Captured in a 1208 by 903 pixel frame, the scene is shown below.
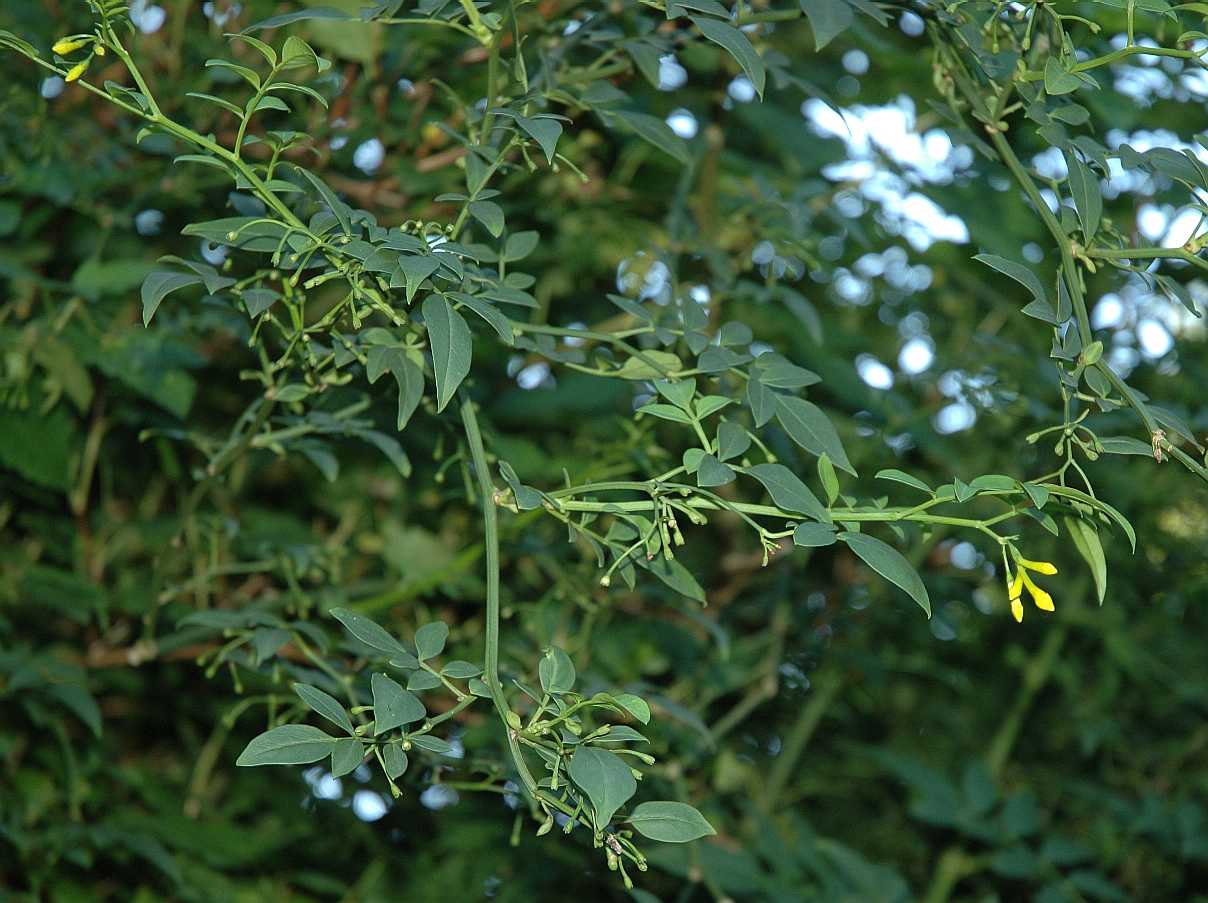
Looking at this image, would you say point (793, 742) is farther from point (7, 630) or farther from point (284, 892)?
point (7, 630)

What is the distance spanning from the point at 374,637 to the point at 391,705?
0.15 ft

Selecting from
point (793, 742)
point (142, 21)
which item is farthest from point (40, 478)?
point (793, 742)

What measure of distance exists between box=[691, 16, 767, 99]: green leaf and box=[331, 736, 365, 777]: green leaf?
12.8 inches

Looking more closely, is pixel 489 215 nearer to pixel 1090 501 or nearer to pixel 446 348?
pixel 446 348

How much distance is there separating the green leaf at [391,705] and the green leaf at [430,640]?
0.04m

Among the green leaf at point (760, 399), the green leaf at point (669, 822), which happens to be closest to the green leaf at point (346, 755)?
the green leaf at point (669, 822)

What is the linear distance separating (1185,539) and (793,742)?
502mm

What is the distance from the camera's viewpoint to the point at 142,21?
1.15 meters

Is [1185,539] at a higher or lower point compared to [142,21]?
lower

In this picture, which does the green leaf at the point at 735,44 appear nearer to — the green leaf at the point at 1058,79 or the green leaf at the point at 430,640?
the green leaf at the point at 1058,79

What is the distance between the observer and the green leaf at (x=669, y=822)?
1.75 feet

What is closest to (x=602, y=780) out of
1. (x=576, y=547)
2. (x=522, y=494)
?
(x=522, y=494)

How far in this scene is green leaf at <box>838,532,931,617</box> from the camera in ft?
1.76

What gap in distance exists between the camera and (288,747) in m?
A: 0.51
